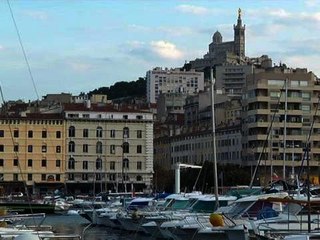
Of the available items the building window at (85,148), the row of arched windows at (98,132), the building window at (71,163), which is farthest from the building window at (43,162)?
the building window at (85,148)

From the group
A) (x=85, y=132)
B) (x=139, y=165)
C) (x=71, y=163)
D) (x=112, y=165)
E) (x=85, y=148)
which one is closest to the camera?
(x=71, y=163)

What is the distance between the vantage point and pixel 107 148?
122500mm

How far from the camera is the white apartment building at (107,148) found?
121 m

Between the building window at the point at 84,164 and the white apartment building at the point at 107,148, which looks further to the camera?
the building window at the point at 84,164

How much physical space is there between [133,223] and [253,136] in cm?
6271

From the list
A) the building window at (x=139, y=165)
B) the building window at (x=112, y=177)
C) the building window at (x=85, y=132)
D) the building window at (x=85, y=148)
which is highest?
the building window at (x=85, y=132)

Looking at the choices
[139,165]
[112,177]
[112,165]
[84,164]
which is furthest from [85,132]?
[139,165]

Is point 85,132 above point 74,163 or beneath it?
above

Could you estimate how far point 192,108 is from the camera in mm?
159375

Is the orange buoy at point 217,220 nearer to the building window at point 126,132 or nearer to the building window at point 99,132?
the building window at point 99,132

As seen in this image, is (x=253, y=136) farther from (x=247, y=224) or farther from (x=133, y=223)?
(x=247, y=224)

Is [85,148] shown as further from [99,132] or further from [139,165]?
[139,165]

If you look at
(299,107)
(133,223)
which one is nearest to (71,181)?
(299,107)

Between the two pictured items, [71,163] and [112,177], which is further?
[112,177]
